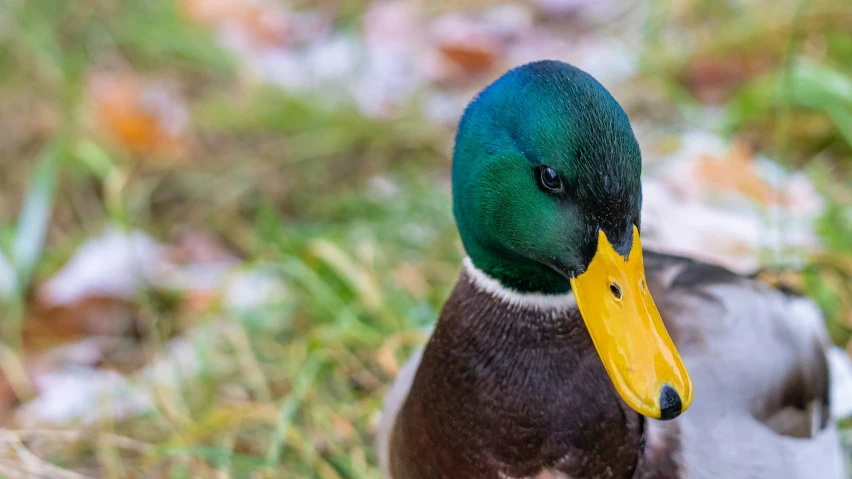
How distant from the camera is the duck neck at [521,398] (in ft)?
3.81

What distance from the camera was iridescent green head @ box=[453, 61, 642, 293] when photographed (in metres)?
1.01

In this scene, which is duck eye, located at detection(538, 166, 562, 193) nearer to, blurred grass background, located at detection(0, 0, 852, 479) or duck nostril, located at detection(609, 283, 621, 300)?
duck nostril, located at detection(609, 283, 621, 300)

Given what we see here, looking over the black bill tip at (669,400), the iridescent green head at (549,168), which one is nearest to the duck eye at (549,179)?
the iridescent green head at (549,168)

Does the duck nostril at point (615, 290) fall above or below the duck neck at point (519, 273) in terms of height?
above

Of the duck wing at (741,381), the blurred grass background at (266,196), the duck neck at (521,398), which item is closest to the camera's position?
the duck neck at (521,398)

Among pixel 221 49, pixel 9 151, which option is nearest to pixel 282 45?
pixel 221 49

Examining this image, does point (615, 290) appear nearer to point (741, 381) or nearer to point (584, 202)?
point (584, 202)

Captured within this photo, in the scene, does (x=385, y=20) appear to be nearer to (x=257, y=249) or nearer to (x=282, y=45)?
(x=282, y=45)

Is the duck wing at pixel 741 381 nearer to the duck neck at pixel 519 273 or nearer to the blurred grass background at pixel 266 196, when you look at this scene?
the duck neck at pixel 519 273

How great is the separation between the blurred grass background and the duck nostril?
90 centimetres

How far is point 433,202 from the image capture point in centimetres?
257

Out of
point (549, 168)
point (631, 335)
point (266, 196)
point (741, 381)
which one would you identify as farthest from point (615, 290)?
point (266, 196)

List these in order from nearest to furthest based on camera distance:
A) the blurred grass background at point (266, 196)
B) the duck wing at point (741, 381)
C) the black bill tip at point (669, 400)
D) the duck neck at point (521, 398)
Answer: the black bill tip at point (669, 400), the duck neck at point (521, 398), the duck wing at point (741, 381), the blurred grass background at point (266, 196)

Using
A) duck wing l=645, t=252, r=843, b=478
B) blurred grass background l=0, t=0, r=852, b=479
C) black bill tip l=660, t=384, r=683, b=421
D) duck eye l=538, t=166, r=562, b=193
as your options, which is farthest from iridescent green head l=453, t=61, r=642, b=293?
blurred grass background l=0, t=0, r=852, b=479
